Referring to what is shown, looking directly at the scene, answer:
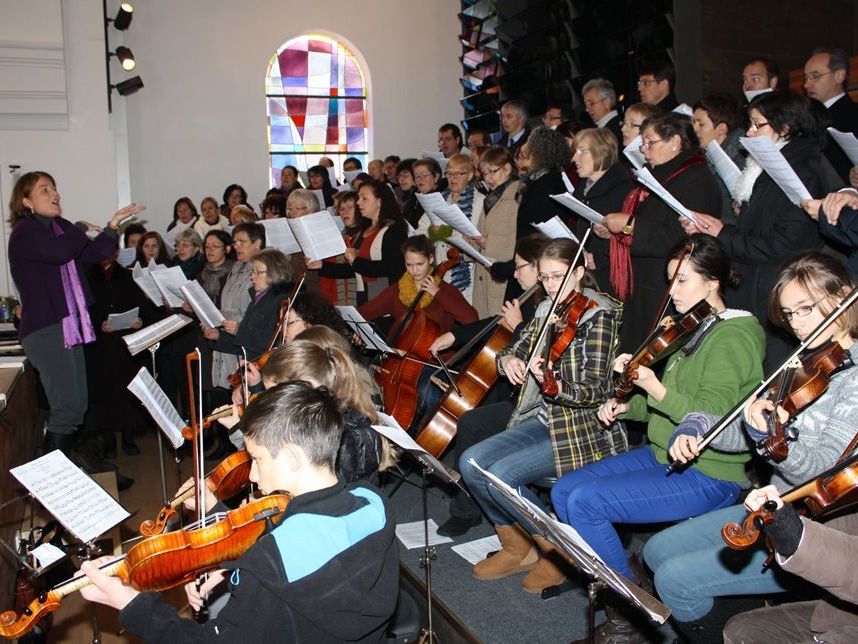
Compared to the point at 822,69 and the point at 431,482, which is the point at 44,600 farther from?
the point at 822,69

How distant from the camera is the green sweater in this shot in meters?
2.57

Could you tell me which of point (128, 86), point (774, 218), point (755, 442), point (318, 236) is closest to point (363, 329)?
point (318, 236)

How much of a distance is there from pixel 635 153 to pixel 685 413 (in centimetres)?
183

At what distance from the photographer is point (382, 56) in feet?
40.0

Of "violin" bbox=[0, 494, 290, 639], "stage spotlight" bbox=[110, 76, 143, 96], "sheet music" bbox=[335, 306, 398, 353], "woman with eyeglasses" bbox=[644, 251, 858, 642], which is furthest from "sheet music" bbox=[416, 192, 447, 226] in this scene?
"stage spotlight" bbox=[110, 76, 143, 96]

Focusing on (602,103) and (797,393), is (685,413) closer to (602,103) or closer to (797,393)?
(797,393)

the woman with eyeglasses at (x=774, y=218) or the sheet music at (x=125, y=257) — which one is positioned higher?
the woman with eyeglasses at (x=774, y=218)

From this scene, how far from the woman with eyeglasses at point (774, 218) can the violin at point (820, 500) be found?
1562mm

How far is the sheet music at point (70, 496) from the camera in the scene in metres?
2.40

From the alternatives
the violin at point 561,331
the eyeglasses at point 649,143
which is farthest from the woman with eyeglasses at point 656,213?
the violin at point 561,331

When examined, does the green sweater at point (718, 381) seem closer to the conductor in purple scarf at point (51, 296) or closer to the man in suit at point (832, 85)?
the man in suit at point (832, 85)

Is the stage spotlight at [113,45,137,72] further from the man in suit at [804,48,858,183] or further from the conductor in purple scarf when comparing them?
the man in suit at [804,48,858,183]

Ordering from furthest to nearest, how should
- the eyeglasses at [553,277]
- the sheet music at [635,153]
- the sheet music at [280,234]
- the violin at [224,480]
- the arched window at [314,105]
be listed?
the arched window at [314,105]
the sheet music at [280,234]
the sheet music at [635,153]
the eyeglasses at [553,277]
the violin at [224,480]

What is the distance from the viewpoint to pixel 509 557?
357 centimetres
